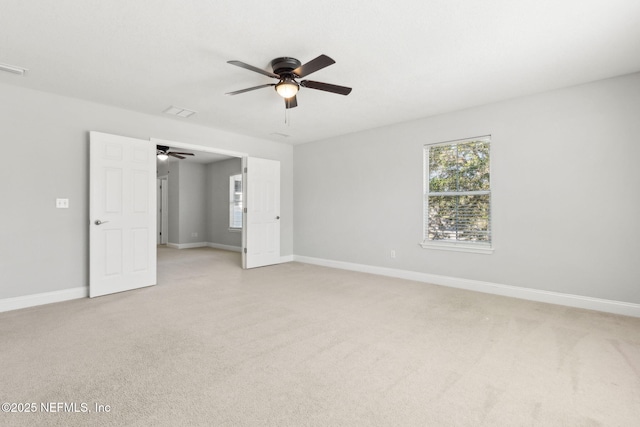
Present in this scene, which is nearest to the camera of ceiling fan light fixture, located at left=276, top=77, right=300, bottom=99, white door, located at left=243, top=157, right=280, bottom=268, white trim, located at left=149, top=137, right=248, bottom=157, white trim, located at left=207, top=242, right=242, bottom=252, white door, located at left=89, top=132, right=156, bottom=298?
ceiling fan light fixture, located at left=276, top=77, right=300, bottom=99

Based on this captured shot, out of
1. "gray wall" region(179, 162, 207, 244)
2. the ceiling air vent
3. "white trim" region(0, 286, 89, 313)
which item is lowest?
"white trim" region(0, 286, 89, 313)

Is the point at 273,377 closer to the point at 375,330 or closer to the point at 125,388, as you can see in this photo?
the point at 125,388

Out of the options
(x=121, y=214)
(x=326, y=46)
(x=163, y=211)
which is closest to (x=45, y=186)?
(x=121, y=214)

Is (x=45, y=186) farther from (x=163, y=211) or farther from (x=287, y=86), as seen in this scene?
(x=163, y=211)

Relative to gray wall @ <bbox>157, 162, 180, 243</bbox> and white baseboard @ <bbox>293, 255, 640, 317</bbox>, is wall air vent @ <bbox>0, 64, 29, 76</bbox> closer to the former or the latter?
white baseboard @ <bbox>293, 255, 640, 317</bbox>

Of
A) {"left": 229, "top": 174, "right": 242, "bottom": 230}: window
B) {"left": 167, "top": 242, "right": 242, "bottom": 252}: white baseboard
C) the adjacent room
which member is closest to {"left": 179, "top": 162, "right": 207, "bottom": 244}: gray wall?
{"left": 167, "top": 242, "right": 242, "bottom": 252}: white baseboard

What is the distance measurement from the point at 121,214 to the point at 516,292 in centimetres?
542

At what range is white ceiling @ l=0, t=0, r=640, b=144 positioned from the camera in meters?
2.23

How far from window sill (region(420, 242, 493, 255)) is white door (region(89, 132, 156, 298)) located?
422cm

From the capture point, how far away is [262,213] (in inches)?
239

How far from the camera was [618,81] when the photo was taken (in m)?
3.34

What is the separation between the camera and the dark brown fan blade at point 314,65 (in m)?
2.45

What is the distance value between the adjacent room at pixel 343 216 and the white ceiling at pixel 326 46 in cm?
2

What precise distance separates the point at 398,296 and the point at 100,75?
4.34 m
